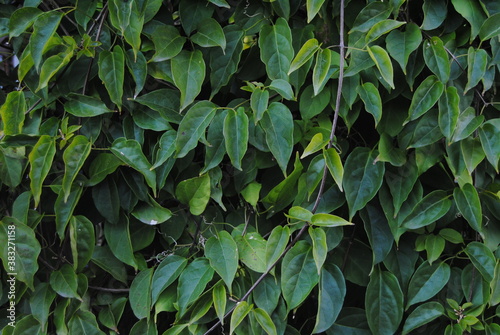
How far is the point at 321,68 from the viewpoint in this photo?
1.11m

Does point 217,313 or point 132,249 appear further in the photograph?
point 132,249

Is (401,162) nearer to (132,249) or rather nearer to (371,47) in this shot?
(371,47)

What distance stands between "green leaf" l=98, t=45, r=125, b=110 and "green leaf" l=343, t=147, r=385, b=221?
0.51 metres

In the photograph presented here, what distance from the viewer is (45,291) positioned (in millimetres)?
1258

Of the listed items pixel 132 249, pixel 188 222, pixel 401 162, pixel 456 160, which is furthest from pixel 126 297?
pixel 456 160

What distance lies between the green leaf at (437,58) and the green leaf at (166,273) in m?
0.67

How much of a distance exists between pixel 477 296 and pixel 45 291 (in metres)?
0.96

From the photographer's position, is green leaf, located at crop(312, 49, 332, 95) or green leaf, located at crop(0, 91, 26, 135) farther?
green leaf, located at crop(0, 91, 26, 135)

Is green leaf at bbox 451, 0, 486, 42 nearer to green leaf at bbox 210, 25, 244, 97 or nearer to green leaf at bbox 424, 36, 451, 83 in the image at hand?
green leaf at bbox 424, 36, 451, 83

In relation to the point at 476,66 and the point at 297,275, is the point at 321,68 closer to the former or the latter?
the point at 476,66

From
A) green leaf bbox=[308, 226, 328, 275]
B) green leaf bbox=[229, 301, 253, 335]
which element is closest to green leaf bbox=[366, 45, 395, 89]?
green leaf bbox=[308, 226, 328, 275]

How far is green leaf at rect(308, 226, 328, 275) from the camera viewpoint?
1.06 meters

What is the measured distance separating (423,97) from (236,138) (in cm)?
39

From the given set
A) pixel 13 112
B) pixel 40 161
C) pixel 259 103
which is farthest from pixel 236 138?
pixel 13 112
